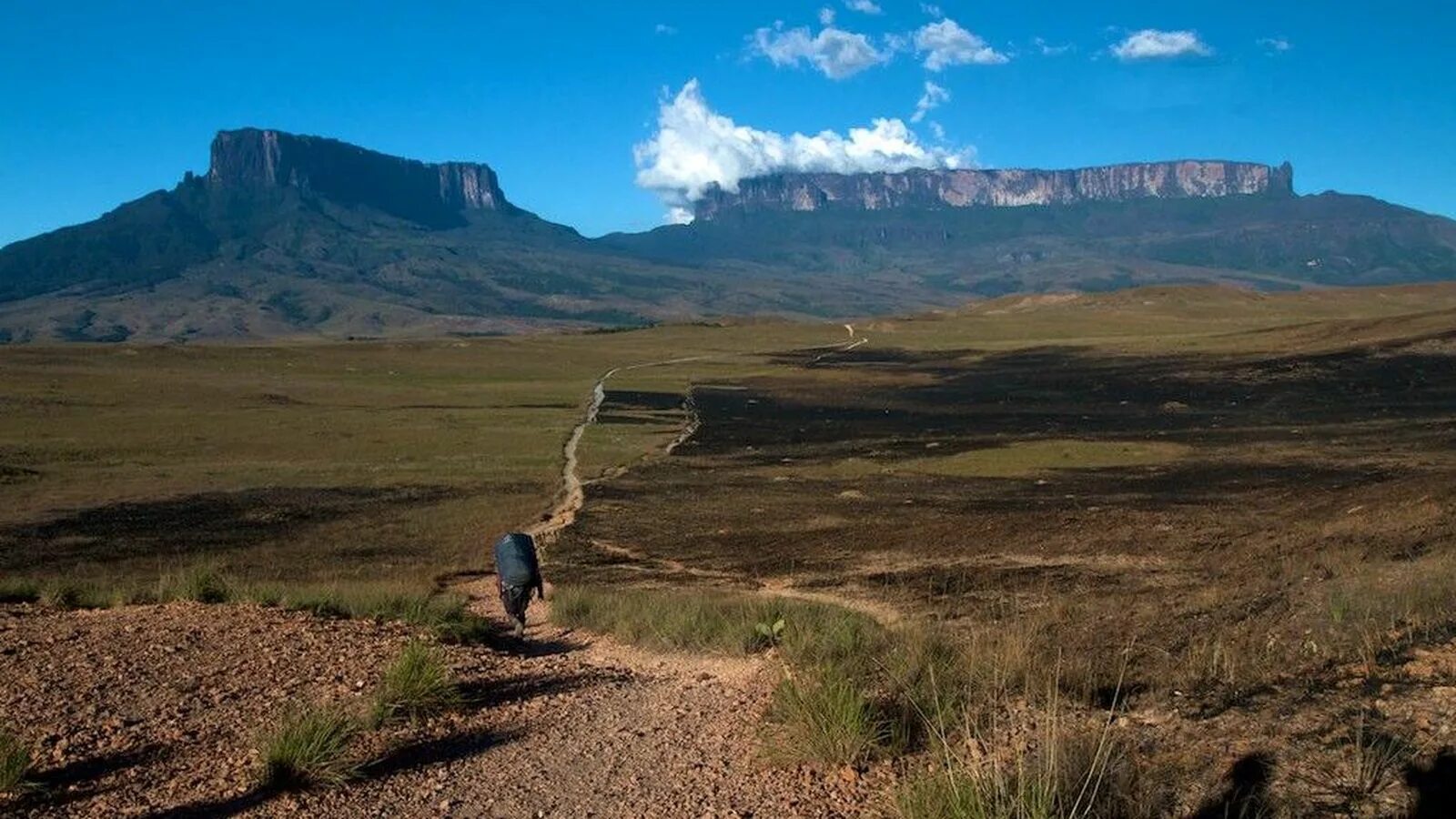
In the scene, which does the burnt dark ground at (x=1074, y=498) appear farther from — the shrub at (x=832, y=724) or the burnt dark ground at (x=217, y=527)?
the burnt dark ground at (x=217, y=527)

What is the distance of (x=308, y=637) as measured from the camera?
11.6m

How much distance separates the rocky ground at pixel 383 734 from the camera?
7367 mm

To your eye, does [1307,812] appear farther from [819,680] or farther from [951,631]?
[951,631]

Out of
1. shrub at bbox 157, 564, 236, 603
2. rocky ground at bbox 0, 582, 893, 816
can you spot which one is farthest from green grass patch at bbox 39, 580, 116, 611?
rocky ground at bbox 0, 582, 893, 816

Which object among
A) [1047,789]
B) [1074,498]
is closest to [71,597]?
[1047,789]

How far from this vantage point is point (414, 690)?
8.99 meters

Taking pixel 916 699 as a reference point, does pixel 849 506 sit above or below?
below

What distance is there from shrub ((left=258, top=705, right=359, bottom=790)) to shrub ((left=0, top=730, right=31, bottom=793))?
1404mm

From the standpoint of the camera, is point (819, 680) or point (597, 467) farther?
point (597, 467)

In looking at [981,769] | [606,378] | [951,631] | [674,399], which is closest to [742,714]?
[981,769]

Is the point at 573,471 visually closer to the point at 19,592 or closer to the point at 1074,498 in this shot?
the point at 1074,498

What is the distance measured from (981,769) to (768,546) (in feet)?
66.0

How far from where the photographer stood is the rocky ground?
7367mm

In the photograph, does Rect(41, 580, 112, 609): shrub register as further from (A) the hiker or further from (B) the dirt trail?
(B) the dirt trail
